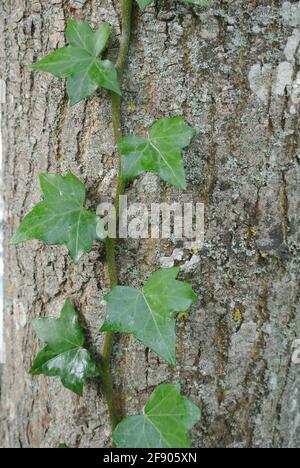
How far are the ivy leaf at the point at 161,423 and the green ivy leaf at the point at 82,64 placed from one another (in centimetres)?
55

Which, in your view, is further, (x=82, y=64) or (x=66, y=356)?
(x=66, y=356)

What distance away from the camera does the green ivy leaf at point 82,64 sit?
84 cm

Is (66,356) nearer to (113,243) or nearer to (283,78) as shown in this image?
(113,243)

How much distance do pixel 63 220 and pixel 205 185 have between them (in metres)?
0.27

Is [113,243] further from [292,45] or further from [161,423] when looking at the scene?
[292,45]

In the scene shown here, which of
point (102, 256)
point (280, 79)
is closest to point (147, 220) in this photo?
point (102, 256)

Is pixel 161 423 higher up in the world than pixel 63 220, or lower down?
lower down

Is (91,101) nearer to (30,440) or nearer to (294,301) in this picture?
(294,301)

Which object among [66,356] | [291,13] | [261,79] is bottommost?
[66,356]

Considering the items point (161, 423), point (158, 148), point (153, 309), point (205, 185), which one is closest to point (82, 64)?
point (158, 148)

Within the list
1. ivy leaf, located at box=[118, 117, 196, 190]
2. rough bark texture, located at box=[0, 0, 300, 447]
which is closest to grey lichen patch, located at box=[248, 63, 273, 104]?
rough bark texture, located at box=[0, 0, 300, 447]

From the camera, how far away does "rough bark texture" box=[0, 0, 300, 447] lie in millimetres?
880

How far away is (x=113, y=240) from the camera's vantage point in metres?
0.92

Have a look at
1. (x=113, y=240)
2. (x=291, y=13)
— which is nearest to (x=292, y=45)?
(x=291, y=13)
